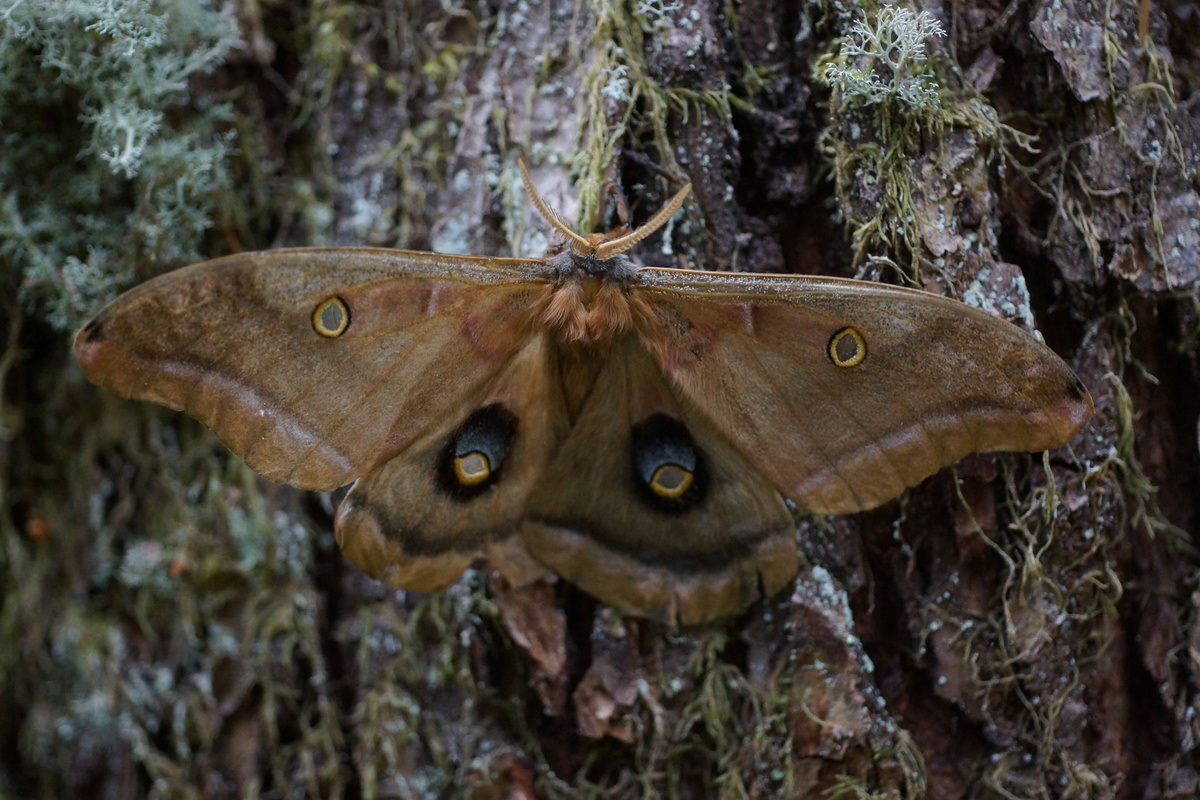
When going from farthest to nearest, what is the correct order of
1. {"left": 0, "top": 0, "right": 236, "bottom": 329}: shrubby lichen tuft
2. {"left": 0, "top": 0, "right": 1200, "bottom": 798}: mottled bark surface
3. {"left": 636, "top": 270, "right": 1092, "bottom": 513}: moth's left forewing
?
{"left": 0, "top": 0, "right": 236, "bottom": 329}: shrubby lichen tuft < {"left": 0, "top": 0, "right": 1200, "bottom": 798}: mottled bark surface < {"left": 636, "top": 270, "right": 1092, "bottom": 513}: moth's left forewing

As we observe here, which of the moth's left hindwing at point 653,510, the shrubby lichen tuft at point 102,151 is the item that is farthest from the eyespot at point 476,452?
the shrubby lichen tuft at point 102,151

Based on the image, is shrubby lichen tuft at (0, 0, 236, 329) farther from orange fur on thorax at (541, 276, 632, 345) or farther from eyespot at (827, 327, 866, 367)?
eyespot at (827, 327, 866, 367)

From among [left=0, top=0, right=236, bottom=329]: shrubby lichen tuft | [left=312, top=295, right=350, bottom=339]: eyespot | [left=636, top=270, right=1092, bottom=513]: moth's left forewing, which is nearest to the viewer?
[left=636, top=270, right=1092, bottom=513]: moth's left forewing

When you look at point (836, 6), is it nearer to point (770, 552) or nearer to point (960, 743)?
point (770, 552)

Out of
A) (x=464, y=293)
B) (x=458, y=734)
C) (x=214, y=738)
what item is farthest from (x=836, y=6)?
(x=214, y=738)

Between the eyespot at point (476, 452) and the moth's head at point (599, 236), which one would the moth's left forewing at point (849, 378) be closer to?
the moth's head at point (599, 236)

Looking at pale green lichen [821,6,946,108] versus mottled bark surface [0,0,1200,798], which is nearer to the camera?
pale green lichen [821,6,946,108]

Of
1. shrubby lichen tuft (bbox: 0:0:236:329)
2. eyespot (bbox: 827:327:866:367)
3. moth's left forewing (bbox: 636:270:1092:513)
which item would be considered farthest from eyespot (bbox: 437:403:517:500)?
shrubby lichen tuft (bbox: 0:0:236:329)
